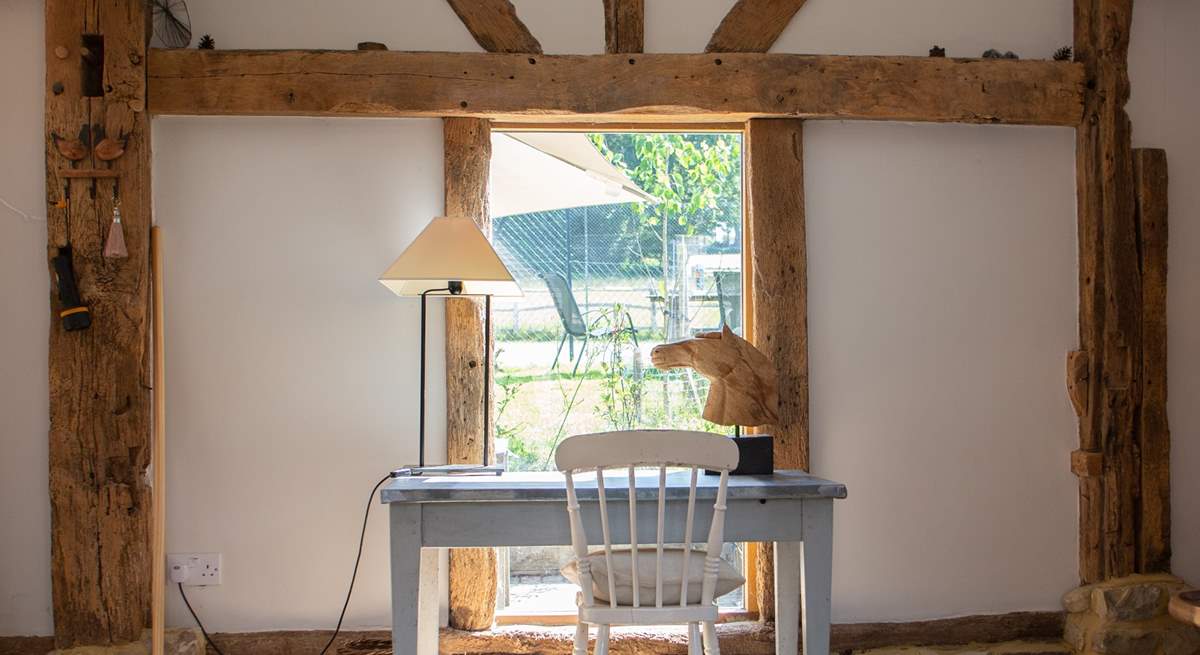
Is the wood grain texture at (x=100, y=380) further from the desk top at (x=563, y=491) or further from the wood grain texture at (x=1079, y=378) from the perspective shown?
the wood grain texture at (x=1079, y=378)

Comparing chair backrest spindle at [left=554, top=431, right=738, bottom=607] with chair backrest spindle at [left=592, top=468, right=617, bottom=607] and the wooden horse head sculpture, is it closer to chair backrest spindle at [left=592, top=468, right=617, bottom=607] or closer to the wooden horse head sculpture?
chair backrest spindle at [left=592, top=468, right=617, bottom=607]

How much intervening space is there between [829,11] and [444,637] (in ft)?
8.27

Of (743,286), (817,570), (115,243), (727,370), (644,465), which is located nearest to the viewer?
(644,465)

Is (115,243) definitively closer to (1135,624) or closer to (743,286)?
(743,286)

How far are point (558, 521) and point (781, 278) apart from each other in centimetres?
129

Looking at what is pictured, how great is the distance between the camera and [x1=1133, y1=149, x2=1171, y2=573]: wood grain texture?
3.50 meters

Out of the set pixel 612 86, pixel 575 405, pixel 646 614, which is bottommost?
pixel 646 614

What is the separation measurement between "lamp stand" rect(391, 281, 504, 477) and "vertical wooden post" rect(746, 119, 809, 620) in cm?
92

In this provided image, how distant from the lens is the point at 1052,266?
11.8 feet

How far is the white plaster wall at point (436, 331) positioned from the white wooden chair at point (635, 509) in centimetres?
112

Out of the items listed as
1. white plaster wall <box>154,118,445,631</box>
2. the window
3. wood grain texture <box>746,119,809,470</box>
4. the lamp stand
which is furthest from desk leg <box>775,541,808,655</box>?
white plaster wall <box>154,118,445,631</box>

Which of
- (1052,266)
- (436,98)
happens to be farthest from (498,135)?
(1052,266)

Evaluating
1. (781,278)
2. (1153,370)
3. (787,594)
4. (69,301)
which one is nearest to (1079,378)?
(1153,370)

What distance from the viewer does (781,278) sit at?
346 centimetres
